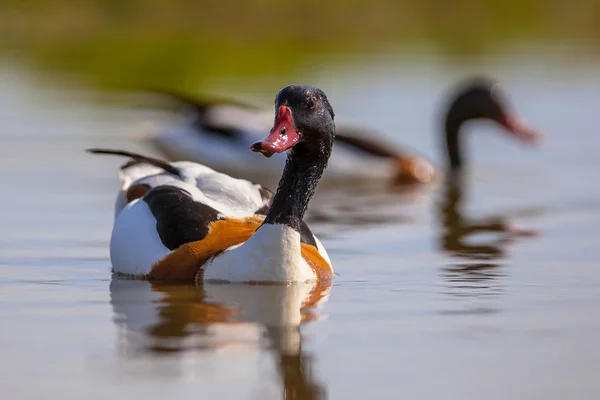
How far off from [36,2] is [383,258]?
85.4 feet

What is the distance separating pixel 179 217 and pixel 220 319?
1.24 m

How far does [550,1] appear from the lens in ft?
127

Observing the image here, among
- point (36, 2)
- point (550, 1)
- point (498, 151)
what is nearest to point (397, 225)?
point (498, 151)

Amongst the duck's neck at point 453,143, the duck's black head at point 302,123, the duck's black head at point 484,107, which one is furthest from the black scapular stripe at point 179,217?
the duck's black head at point 484,107

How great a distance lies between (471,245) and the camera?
10.1 metres

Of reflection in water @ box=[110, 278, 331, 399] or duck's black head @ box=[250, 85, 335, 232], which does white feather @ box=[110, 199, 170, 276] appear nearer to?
reflection in water @ box=[110, 278, 331, 399]

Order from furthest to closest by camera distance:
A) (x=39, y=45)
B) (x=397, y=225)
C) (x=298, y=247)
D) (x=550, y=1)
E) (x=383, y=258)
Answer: (x=550, y=1)
(x=39, y=45)
(x=397, y=225)
(x=383, y=258)
(x=298, y=247)

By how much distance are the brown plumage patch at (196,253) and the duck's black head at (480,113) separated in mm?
7996

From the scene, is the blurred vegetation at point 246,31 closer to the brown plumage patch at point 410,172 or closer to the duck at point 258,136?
the duck at point 258,136

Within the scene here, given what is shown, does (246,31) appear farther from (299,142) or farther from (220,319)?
(220,319)

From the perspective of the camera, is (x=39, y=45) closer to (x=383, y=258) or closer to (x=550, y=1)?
(x=550, y=1)

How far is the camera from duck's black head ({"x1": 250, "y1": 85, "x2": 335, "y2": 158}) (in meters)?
7.77

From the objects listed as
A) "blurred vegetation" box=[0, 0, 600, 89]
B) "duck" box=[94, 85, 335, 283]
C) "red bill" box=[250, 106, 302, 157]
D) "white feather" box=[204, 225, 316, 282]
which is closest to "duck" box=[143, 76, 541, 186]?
"duck" box=[94, 85, 335, 283]

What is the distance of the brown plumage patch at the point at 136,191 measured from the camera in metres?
9.19
